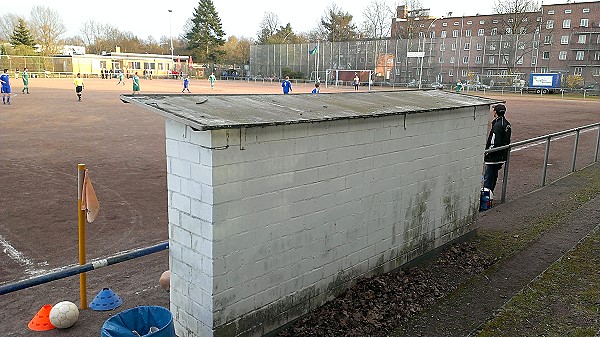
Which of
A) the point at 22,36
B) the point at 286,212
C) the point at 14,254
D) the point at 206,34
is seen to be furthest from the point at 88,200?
the point at 206,34

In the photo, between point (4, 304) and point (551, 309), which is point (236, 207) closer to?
point (4, 304)

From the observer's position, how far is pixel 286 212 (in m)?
4.09

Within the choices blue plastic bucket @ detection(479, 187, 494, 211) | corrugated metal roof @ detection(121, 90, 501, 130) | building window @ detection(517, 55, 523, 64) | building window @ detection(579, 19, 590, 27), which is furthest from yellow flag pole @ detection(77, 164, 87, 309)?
building window @ detection(579, 19, 590, 27)

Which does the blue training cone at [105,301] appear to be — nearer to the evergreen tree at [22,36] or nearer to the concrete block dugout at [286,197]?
the concrete block dugout at [286,197]

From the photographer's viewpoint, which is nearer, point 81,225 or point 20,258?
point 81,225

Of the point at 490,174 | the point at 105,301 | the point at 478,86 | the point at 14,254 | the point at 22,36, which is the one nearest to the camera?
the point at 105,301

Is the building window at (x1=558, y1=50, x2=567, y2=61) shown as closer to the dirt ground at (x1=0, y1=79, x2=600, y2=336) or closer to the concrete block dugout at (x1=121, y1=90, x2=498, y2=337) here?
the dirt ground at (x1=0, y1=79, x2=600, y2=336)

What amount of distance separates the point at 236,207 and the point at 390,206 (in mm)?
2094

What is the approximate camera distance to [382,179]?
505 cm

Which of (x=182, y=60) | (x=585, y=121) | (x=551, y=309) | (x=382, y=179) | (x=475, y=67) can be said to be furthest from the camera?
(x=182, y=60)

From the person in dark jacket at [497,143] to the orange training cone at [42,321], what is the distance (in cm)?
698

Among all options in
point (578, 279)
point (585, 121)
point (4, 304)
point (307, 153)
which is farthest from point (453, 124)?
point (585, 121)

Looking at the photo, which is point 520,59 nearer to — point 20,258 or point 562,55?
point 562,55

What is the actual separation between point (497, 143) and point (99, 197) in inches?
276
